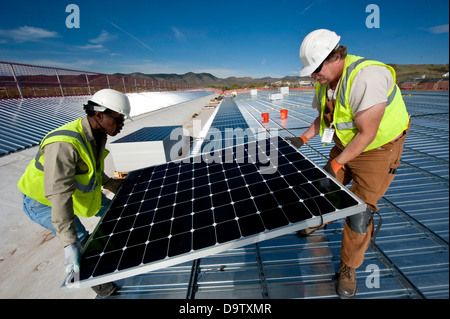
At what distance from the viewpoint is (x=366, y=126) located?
2.16 metres

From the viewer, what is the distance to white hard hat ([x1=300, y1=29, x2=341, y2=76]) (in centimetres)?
233

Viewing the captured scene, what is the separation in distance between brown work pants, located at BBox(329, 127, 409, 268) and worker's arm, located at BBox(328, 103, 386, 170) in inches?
17.3

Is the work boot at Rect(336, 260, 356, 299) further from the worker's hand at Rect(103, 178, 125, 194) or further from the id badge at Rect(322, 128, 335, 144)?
the worker's hand at Rect(103, 178, 125, 194)

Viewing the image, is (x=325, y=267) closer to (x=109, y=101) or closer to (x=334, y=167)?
(x=334, y=167)

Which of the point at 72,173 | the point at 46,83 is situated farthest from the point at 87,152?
the point at 46,83

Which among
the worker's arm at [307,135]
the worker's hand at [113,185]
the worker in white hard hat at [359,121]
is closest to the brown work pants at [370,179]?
the worker in white hard hat at [359,121]

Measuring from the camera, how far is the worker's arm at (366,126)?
2088 millimetres

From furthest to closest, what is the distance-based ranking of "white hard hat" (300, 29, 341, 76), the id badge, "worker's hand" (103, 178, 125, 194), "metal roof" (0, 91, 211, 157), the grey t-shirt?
"metal roof" (0, 91, 211, 157) → "worker's hand" (103, 178, 125, 194) → the id badge → "white hard hat" (300, 29, 341, 76) → the grey t-shirt

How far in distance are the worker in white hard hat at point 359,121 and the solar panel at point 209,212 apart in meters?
0.56

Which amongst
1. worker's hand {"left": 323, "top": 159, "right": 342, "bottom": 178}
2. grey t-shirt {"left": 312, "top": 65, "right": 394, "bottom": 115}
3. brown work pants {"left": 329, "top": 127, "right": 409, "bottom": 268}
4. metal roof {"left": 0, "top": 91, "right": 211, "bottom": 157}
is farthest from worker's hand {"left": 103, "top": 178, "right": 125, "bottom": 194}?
metal roof {"left": 0, "top": 91, "right": 211, "bottom": 157}

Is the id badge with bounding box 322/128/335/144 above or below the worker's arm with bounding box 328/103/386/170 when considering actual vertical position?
below

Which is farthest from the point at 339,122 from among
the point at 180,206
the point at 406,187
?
the point at 406,187

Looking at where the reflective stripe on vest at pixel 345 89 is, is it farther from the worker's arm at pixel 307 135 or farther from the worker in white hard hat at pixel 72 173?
the worker in white hard hat at pixel 72 173
